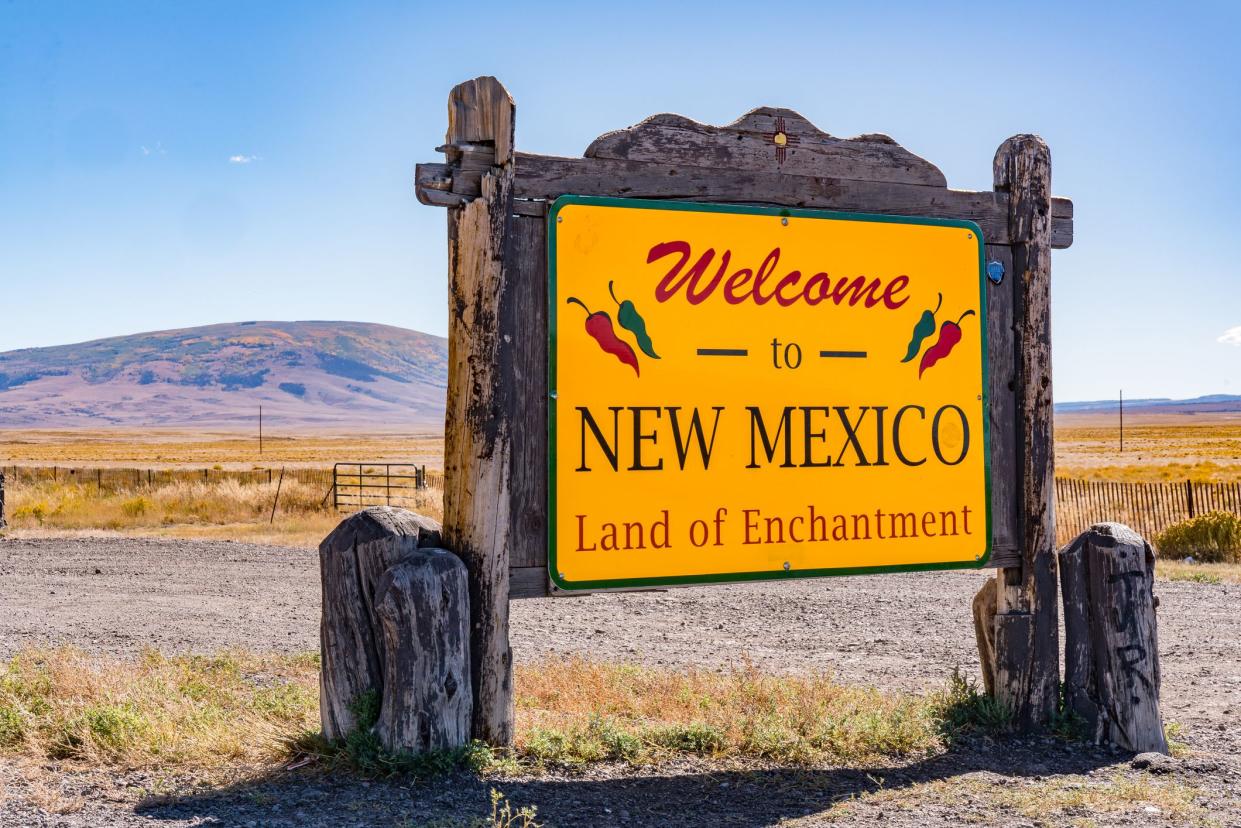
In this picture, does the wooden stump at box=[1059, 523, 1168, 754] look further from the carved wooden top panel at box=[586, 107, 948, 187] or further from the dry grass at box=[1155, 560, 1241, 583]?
the dry grass at box=[1155, 560, 1241, 583]

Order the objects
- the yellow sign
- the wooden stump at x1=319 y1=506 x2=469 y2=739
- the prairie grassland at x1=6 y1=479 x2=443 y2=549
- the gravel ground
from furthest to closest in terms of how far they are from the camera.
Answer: the prairie grassland at x1=6 y1=479 x2=443 y2=549, the yellow sign, the wooden stump at x1=319 y1=506 x2=469 y2=739, the gravel ground

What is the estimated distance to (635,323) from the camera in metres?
5.36

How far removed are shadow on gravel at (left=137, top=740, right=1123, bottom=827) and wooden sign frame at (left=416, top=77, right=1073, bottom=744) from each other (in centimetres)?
50

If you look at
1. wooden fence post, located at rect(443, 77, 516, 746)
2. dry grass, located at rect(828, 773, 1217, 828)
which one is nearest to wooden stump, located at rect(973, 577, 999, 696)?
dry grass, located at rect(828, 773, 1217, 828)

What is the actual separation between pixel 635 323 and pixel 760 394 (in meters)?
0.78

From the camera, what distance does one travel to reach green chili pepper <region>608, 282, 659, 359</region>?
5340 mm

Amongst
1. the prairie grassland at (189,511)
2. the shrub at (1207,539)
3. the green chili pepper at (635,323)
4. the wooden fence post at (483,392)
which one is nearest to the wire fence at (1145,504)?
the shrub at (1207,539)

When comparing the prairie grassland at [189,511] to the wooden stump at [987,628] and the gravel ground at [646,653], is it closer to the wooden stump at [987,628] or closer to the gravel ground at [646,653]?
the gravel ground at [646,653]

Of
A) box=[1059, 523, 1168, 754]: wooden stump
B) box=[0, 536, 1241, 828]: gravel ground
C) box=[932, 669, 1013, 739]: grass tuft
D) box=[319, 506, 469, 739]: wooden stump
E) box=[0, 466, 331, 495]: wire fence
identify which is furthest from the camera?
box=[0, 466, 331, 495]: wire fence

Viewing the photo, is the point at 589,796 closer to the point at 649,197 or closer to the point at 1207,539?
the point at 649,197

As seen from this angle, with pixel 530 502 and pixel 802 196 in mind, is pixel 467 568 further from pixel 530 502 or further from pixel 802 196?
pixel 802 196

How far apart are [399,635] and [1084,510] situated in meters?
19.2

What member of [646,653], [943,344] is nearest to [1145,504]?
[646,653]

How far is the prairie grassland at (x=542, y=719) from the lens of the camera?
16.8 feet
